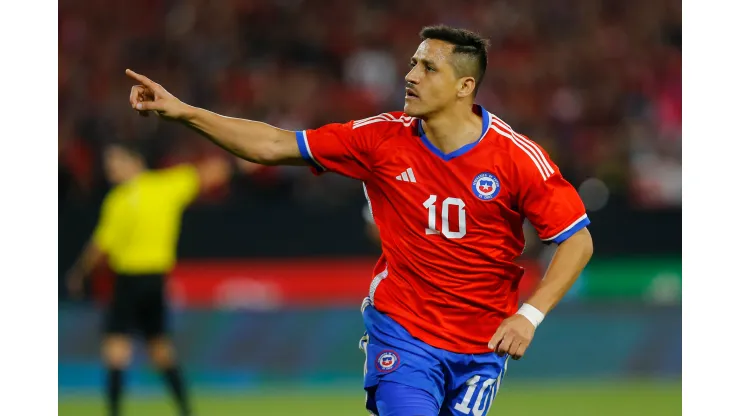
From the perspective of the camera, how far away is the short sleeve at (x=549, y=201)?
4.95 metres

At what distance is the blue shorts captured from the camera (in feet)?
16.3

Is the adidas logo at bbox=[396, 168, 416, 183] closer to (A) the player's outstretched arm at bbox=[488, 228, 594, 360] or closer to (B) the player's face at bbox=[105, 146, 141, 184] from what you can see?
(A) the player's outstretched arm at bbox=[488, 228, 594, 360]

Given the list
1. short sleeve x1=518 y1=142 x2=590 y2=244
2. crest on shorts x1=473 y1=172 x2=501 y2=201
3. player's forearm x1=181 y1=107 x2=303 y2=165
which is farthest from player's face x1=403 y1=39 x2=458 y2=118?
player's forearm x1=181 y1=107 x2=303 y2=165

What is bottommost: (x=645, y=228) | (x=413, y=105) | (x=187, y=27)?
(x=645, y=228)

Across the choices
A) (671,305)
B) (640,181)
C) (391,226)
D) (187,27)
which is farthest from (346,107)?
(391,226)

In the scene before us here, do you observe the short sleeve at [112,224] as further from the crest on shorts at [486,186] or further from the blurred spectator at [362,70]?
the crest on shorts at [486,186]

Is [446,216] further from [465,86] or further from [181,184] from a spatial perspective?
[181,184]

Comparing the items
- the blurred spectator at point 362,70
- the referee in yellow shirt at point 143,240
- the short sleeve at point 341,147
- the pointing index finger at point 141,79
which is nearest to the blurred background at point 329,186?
the blurred spectator at point 362,70

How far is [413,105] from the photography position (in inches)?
199

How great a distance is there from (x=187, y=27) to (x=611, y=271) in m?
7.13

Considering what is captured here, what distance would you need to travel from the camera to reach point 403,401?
4.91 meters

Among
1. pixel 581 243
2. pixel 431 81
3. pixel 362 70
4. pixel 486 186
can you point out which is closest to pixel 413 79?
pixel 431 81

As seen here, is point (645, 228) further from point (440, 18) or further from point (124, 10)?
point (124, 10)

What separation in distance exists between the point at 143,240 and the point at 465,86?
17.0 feet
